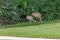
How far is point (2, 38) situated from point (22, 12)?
251 inches

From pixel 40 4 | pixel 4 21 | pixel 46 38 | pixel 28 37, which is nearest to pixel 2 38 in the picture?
pixel 28 37

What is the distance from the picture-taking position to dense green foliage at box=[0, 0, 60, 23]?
14438 millimetres

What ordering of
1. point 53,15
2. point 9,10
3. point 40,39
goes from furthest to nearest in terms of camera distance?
point 53,15 < point 9,10 < point 40,39

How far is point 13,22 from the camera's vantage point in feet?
48.7

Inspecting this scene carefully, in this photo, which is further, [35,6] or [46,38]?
[35,6]

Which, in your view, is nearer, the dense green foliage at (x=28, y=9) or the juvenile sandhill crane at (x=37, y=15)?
the dense green foliage at (x=28, y=9)

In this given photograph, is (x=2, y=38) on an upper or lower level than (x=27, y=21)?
upper

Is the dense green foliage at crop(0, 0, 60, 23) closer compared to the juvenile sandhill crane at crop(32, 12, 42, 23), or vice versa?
the dense green foliage at crop(0, 0, 60, 23)

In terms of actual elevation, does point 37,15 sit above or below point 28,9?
below

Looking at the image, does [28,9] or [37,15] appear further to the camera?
[28,9]

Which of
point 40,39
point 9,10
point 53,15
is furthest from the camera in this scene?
point 53,15

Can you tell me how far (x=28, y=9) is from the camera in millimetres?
15133

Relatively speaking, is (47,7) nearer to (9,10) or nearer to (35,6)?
(35,6)

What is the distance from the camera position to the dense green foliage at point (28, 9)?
14438 mm
